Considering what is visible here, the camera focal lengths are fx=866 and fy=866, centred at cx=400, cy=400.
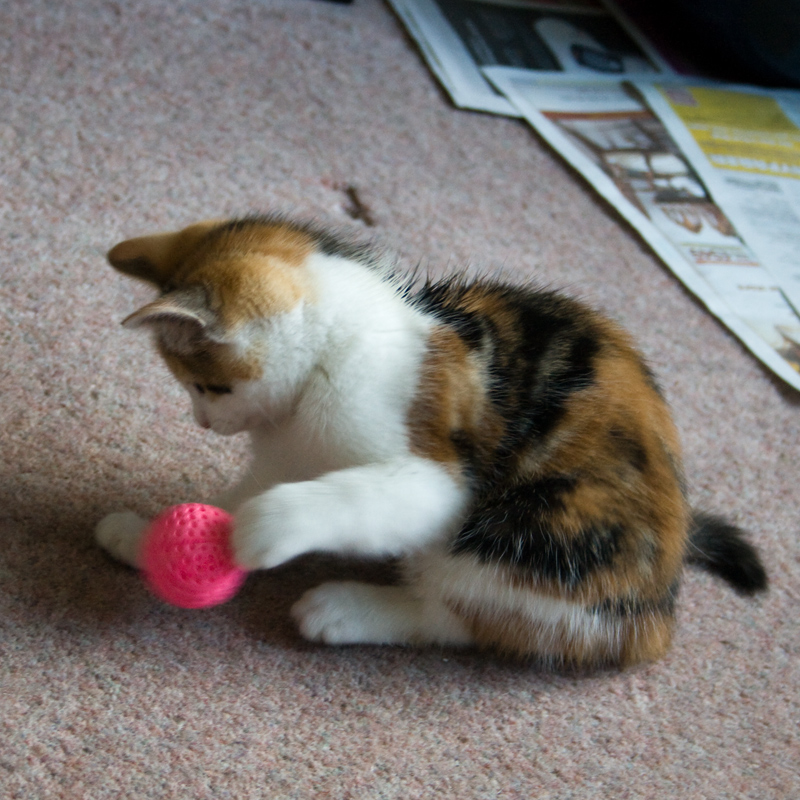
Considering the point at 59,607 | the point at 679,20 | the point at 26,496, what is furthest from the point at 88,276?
the point at 679,20

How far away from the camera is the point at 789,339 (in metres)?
1.48

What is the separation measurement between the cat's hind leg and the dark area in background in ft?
5.39

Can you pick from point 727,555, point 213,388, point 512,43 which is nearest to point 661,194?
point 512,43

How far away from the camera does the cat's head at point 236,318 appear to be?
82cm

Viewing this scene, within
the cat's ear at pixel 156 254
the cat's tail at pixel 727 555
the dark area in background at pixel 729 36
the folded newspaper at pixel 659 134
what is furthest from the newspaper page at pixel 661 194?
the cat's ear at pixel 156 254

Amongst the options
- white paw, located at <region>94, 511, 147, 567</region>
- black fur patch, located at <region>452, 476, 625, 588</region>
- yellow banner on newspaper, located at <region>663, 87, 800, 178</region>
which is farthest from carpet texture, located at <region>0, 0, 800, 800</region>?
yellow banner on newspaper, located at <region>663, 87, 800, 178</region>

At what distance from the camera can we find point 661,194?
168cm

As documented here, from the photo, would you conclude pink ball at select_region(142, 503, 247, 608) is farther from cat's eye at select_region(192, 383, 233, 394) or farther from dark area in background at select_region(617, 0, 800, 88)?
dark area in background at select_region(617, 0, 800, 88)

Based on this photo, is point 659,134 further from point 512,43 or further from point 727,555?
point 727,555

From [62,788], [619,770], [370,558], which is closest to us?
[62,788]

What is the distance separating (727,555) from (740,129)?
118 cm

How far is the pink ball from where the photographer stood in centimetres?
79

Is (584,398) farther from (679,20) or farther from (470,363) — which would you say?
(679,20)

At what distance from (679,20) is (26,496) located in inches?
77.8
